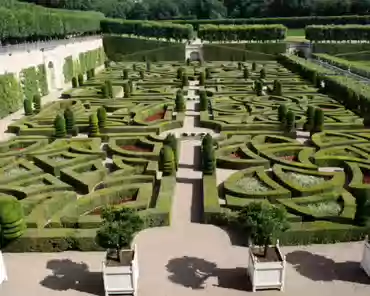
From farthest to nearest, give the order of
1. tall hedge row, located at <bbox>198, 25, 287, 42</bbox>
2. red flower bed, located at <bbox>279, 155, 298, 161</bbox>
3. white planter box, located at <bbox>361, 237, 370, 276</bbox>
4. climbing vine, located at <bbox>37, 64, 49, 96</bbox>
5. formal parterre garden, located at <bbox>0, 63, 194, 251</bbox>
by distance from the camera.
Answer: tall hedge row, located at <bbox>198, 25, 287, 42</bbox>, climbing vine, located at <bbox>37, 64, 49, 96</bbox>, red flower bed, located at <bbox>279, 155, 298, 161</bbox>, formal parterre garden, located at <bbox>0, 63, 194, 251</bbox>, white planter box, located at <bbox>361, 237, 370, 276</bbox>

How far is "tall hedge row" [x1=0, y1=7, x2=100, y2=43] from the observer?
27178 mm

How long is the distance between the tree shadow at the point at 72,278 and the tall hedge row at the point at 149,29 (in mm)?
49652

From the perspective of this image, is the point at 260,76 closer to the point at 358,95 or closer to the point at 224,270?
the point at 358,95

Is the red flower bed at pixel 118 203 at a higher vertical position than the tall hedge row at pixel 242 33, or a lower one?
lower

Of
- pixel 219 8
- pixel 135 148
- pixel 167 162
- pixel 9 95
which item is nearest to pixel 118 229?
pixel 167 162

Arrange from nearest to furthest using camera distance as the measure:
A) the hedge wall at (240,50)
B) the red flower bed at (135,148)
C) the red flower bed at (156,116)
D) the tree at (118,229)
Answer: the tree at (118,229)
the red flower bed at (135,148)
the red flower bed at (156,116)
the hedge wall at (240,50)

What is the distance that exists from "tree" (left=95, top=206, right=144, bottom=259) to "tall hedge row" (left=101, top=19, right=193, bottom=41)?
164 feet

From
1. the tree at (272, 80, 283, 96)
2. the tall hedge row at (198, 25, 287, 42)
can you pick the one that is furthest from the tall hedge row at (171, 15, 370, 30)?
the tree at (272, 80, 283, 96)

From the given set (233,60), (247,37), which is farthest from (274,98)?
(247,37)

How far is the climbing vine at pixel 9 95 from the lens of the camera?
952 inches

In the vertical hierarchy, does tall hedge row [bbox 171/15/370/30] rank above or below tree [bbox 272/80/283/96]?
above

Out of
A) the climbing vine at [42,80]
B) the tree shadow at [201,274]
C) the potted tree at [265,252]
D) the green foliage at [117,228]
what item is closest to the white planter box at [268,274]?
the potted tree at [265,252]

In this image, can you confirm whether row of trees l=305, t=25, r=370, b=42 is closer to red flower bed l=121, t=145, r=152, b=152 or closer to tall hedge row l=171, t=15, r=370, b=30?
tall hedge row l=171, t=15, r=370, b=30

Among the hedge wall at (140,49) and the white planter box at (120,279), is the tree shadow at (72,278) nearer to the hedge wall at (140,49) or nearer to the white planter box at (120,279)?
the white planter box at (120,279)
